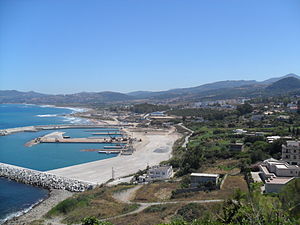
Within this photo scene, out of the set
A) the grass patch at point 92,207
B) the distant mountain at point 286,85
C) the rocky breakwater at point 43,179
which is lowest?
the rocky breakwater at point 43,179

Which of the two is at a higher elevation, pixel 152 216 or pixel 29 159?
pixel 152 216

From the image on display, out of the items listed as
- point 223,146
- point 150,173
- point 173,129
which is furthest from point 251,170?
point 173,129

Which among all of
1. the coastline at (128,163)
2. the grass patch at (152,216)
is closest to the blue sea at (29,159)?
the coastline at (128,163)

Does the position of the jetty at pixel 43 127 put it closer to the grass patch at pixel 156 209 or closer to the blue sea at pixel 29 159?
the blue sea at pixel 29 159

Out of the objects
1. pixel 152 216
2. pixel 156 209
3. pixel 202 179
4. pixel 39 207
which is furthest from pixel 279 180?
pixel 39 207

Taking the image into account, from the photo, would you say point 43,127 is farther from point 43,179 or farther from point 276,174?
point 276,174

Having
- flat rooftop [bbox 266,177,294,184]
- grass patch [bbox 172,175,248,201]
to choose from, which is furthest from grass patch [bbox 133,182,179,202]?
flat rooftop [bbox 266,177,294,184]
